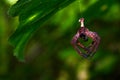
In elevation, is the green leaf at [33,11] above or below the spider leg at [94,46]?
above

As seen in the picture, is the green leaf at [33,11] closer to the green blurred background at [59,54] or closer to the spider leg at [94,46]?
the spider leg at [94,46]

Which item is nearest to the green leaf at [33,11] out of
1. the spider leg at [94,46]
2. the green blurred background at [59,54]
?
the spider leg at [94,46]

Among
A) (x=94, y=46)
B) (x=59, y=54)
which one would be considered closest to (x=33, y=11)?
(x=94, y=46)

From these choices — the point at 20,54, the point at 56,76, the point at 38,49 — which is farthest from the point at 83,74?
the point at 20,54

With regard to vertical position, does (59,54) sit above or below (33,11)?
below

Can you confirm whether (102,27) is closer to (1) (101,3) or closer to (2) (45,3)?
(1) (101,3)

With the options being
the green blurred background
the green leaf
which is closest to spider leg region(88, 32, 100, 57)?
the green leaf

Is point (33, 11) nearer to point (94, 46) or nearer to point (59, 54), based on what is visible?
point (94, 46)

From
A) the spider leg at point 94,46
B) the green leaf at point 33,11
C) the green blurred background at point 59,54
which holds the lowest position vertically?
the green blurred background at point 59,54

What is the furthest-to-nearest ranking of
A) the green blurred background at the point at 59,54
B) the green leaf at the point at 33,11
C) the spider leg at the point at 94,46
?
the green blurred background at the point at 59,54 < the spider leg at the point at 94,46 < the green leaf at the point at 33,11
